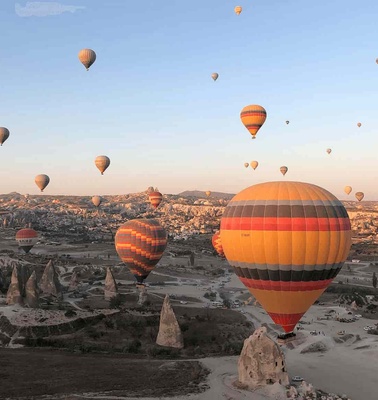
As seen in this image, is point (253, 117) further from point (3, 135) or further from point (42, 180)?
point (42, 180)

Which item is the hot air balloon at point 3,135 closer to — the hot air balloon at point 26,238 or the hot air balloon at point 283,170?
the hot air balloon at point 26,238

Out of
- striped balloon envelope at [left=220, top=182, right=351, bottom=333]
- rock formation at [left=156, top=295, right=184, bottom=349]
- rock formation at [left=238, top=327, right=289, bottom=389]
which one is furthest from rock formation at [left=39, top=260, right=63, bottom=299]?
striped balloon envelope at [left=220, top=182, right=351, bottom=333]

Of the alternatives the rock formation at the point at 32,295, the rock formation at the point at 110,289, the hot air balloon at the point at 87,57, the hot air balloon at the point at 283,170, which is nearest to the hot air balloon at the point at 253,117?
the hot air balloon at the point at 87,57

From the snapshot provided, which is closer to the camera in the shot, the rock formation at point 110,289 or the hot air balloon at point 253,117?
the hot air balloon at point 253,117

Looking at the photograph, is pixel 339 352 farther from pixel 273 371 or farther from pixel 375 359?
pixel 273 371

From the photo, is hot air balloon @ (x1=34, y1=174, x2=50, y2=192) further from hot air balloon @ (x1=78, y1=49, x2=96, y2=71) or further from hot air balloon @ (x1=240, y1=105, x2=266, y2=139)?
hot air balloon @ (x1=240, y1=105, x2=266, y2=139)

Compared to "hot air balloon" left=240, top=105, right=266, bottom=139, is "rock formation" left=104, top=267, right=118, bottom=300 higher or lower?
lower
